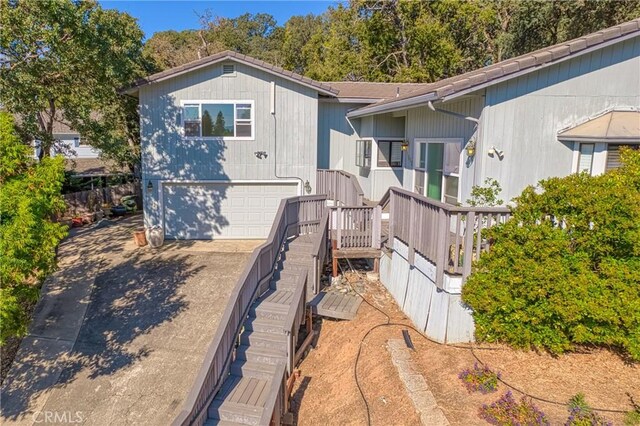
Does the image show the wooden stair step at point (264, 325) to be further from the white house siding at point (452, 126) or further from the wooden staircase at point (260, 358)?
the white house siding at point (452, 126)

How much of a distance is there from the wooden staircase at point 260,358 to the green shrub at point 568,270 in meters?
3.08

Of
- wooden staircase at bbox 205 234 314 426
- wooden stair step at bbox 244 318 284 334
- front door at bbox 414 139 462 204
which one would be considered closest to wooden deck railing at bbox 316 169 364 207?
front door at bbox 414 139 462 204

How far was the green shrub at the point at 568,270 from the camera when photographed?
5105 mm

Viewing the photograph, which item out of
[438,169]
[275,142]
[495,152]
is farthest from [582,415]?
[275,142]

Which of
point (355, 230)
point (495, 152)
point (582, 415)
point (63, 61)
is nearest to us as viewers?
point (582, 415)

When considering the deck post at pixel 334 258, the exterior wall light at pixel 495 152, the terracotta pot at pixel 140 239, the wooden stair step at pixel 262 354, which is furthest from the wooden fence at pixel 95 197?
the exterior wall light at pixel 495 152

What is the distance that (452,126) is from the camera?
916cm

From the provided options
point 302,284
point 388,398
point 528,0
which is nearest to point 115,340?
point 302,284

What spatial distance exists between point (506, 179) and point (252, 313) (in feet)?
17.6

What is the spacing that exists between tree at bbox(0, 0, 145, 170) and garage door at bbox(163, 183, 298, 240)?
129 inches

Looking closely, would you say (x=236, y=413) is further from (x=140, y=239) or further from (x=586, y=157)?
(x=140, y=239)

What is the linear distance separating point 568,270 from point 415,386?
2.50 m

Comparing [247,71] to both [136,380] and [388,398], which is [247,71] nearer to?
[136,380]

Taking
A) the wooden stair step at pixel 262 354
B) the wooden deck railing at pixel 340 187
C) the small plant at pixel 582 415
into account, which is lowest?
the wooden stair step at pixel 262 354
